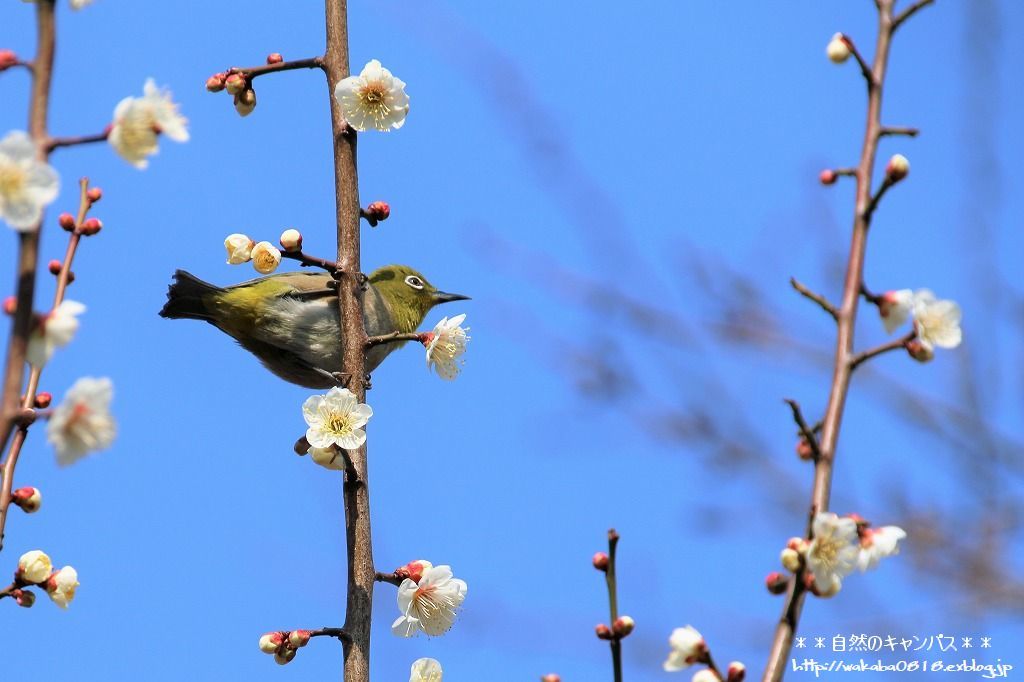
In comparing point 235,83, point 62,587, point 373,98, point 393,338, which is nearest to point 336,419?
point 393,338

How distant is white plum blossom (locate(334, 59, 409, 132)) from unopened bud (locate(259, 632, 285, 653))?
1.53 m

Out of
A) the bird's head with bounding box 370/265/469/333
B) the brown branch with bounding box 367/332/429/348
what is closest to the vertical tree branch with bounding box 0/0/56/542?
the brown branch with bounding box 367/332/429/348

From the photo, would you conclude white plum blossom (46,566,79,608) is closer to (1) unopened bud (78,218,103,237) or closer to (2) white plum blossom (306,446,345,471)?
(2) white plum blossom (306,446,345,471)

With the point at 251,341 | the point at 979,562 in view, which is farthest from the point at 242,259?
the point at 979,562

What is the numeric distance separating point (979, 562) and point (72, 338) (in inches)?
163

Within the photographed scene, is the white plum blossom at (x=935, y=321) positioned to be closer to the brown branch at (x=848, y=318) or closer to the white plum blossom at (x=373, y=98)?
the brown branch at (x=848, y=318)

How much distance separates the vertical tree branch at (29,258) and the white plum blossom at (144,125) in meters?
0.27

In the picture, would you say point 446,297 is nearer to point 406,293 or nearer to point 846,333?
point 406,293

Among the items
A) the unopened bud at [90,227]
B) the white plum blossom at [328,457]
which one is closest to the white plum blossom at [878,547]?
the white plum blossom at [328,457]

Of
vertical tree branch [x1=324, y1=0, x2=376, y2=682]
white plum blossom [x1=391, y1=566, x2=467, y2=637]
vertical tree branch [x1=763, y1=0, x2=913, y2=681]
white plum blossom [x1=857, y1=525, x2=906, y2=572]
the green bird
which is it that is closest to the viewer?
vertical tree branch [x1=763, y1=0, x2=913, y2=681]

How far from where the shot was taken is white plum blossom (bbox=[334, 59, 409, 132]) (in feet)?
11.7

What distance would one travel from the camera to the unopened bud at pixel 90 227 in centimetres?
343

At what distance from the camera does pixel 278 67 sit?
144 inches

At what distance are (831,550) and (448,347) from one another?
1.81 meters
